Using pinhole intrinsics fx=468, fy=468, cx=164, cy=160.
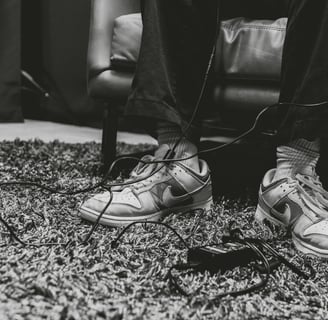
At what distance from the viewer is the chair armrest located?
108 centimetres

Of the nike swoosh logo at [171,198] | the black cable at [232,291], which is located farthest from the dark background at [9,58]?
the black cable at [232,291]

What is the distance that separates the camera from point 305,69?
0.73m

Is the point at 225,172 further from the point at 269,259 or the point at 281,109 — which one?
the point at 269,259

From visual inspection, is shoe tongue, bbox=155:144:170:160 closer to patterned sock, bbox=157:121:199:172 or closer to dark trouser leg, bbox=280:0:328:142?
patterned sock, bbox=157:121:199:172

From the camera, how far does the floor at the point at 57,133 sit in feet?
6.12

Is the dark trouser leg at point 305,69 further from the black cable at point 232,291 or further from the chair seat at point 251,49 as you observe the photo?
the black cable at point 232,291

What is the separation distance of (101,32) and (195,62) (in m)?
0.39

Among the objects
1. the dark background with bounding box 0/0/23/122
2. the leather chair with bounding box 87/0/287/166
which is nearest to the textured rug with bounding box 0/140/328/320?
the leather chair with bounding box 87/0/287/166

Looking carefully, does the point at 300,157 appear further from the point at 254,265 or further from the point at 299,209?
the point at 254,265

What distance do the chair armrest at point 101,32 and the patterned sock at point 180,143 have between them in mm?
312

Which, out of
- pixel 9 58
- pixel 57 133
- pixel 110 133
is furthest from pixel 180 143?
pixel 9 58

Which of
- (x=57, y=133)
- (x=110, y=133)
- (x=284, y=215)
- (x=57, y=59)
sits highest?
(x=284, y=215)

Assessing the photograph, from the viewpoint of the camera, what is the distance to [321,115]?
71 cm

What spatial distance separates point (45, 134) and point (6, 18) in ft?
2.32
